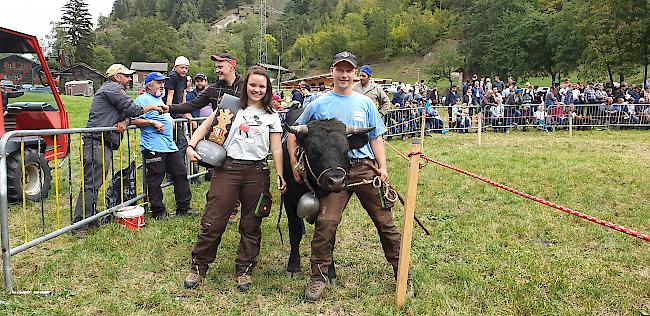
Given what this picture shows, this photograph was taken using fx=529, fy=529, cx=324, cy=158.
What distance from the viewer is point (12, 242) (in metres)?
5.59

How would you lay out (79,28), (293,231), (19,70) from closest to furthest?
(293,231), (19,70), (79,28)

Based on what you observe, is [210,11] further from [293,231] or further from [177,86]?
[293,231]

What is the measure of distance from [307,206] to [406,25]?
328 ft

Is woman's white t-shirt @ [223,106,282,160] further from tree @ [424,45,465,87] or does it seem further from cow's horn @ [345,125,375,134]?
tree @ [424,45,465,87]

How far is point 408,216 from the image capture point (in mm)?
3885

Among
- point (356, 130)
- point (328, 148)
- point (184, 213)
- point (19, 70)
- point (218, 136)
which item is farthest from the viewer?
point (19, 70)

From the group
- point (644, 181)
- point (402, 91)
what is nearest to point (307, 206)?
point (644, 181)

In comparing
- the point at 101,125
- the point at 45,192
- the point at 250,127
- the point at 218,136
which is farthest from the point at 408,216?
the point at 45,192

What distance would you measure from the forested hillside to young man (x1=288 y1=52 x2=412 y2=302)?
109 ft

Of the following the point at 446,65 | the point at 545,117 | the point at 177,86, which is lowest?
the point at 545,117

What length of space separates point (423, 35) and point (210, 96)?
310ft

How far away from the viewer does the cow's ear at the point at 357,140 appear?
415 centimetres

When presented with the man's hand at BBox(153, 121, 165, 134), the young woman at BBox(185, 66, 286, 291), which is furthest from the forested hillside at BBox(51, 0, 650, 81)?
the young woman at BBox(185, 66, 286, 291)

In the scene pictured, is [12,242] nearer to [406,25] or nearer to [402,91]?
[402,91]
